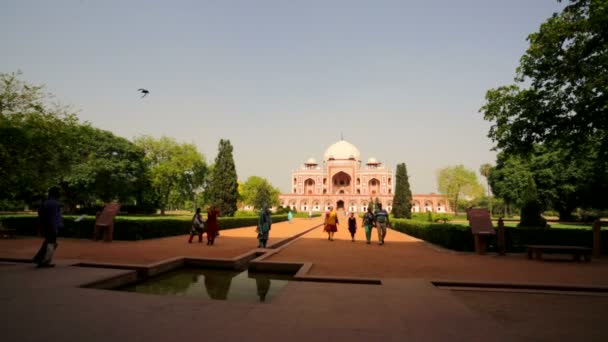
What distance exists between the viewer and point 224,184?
30.4 meters

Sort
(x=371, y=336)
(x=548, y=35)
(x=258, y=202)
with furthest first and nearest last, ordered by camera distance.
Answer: (x=258, y=202) < (x=548, y=35) < (x=371, y=336)

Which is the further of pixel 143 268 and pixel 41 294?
pixel 143 268

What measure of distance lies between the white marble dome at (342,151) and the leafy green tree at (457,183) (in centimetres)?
1957

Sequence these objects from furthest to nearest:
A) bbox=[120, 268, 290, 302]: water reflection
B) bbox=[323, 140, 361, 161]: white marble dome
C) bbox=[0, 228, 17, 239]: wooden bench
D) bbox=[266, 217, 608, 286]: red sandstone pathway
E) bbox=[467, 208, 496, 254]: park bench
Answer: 1. bbox=[323, 140, 361, 161]: white marble dome
2. bbox=[0, 228, 17, 239]: wooden bench
3. bbox=[467, 208, 496, 254]: park bench
4. bbox=[266, 217, 608, 286]: red sandstone pathway
5. bbox=[120, 268, 290, 302]: water reflection

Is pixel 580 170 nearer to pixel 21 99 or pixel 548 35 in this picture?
pixel 548 35

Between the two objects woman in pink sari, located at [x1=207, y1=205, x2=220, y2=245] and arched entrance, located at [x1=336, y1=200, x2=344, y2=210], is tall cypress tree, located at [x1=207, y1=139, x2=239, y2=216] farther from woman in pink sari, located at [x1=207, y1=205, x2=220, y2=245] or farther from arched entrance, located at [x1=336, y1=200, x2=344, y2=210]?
arched entrance, located at [x1=336, y1=200, x2=344, y2=210]

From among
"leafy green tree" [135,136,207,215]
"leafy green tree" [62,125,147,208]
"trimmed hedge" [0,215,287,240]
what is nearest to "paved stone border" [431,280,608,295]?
"trimmed hedge" [0,215,287,240]

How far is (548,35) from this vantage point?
41.3ft

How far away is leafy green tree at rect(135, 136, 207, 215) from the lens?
141 feet

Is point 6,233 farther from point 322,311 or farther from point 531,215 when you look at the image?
point 531,215

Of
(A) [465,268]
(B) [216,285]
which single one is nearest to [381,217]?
(A) [465,268]

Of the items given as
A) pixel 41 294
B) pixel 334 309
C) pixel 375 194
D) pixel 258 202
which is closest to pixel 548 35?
pixel 334 309

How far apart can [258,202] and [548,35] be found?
38.4 metres

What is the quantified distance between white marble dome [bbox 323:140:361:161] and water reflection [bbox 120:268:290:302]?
72.6 meters
